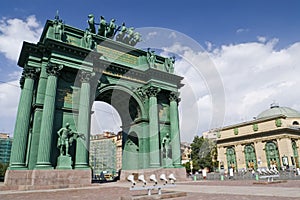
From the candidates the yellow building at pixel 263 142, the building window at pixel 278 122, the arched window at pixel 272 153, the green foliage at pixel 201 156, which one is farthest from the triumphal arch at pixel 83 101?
the green foliage at pixel 201 156

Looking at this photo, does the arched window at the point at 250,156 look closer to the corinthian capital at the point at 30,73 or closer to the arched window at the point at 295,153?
the arched window at the point at 295,153

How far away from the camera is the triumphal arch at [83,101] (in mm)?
19344

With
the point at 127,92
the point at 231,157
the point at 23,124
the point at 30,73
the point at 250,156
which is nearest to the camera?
the point at 23,124

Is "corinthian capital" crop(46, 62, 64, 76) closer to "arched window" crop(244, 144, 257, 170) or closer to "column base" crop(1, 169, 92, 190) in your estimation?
"column base" crop(1, 169, 92, 190)

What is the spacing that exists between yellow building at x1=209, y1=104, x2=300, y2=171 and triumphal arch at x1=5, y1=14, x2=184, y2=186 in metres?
37.3

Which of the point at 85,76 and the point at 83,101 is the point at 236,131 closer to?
the point at 85,76

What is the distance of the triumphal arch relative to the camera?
63.5 feet

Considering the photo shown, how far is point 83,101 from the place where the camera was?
21.6 meters

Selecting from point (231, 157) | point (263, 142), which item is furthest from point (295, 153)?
point (231, 157)

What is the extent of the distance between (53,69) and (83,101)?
13.0 feet

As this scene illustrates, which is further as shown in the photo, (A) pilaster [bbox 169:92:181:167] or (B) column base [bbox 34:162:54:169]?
(A) pilaster [bbox 169:92:181:167]

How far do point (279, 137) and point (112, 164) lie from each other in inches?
2956

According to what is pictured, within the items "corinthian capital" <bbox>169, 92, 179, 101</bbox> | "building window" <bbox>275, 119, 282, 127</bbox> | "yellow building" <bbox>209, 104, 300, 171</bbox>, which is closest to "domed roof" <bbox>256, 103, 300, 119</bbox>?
"yellow building" <bbox>209, 104, 300, 171</bbox>

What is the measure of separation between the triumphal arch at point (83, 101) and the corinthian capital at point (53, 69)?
86 millimetres
